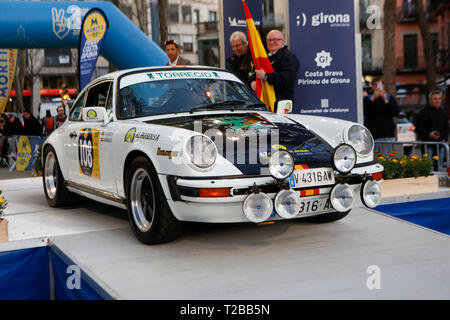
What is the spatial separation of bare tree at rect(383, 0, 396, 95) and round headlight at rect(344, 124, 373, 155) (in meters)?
12.1

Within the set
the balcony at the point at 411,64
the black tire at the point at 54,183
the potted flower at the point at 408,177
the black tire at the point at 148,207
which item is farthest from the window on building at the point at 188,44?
the black tire at the point at 148,207

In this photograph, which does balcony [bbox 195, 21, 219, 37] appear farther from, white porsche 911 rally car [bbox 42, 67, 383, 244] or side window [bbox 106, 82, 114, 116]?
side window [bbox 106, 82, 114, 116]

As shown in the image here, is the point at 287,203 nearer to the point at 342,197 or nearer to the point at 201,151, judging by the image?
the point at 342,197

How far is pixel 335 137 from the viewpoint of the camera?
478 cm

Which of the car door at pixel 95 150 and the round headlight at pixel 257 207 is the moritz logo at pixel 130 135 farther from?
the round headlight at pixel 257 207

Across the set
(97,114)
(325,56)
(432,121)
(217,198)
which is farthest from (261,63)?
(432,121)

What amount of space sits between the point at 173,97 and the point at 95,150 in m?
0.92

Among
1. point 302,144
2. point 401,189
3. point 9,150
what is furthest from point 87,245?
point 9,150

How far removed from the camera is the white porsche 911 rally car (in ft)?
13.2

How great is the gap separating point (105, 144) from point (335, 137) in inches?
81.2

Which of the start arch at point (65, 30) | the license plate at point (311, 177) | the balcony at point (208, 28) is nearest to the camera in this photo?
the license plate at point (311, 177)

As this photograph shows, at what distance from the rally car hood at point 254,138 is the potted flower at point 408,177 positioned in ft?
7.30

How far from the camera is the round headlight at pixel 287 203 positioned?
13.2ft

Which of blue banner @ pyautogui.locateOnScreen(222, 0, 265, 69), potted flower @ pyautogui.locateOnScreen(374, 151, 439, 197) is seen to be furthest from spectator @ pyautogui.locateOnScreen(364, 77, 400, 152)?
blue banner @ pyautogui.locateOnScreen(222, 0, 265, 69)
